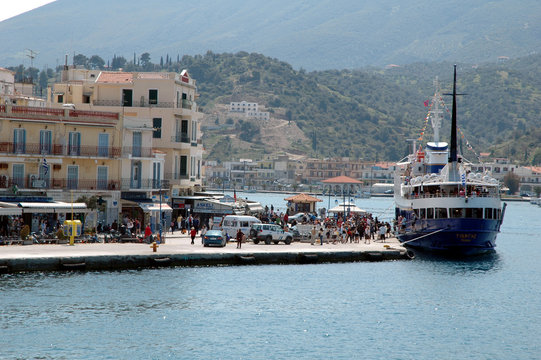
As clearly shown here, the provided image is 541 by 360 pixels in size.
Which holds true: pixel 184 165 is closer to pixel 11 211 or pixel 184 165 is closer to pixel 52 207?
pixel 52 207

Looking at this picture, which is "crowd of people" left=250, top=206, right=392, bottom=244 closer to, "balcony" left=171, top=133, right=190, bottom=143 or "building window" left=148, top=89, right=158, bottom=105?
"balcony" left=171, top=133, right=190, bottom=143

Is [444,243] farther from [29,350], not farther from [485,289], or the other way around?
[29,350]

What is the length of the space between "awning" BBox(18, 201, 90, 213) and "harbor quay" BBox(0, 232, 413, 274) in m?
2.54

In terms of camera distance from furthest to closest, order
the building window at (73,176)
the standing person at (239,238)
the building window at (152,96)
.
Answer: the building window at (152,96)
the building window at (73,176)
the standing person at (239,238)

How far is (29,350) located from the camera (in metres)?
30.3

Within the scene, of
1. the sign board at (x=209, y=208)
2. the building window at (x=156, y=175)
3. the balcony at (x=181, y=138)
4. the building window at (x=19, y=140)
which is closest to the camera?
the building window at (x=19, y=140)

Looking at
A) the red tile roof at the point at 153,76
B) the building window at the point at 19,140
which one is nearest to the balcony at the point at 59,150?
the building window at the point at 19,140

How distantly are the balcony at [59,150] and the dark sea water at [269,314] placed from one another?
15484 mm

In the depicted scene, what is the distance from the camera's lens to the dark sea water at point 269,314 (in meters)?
32.2

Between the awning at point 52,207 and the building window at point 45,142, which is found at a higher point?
the building window at point 45,142

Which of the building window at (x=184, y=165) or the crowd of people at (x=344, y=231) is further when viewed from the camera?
the building window at (x=184, y=165)

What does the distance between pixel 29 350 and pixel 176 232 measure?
35.7 meters

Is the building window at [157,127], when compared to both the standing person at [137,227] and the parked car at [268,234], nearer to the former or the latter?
the standing person at [137,227]

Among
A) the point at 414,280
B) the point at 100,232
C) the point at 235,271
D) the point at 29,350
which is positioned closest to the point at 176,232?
the point at 100,232
